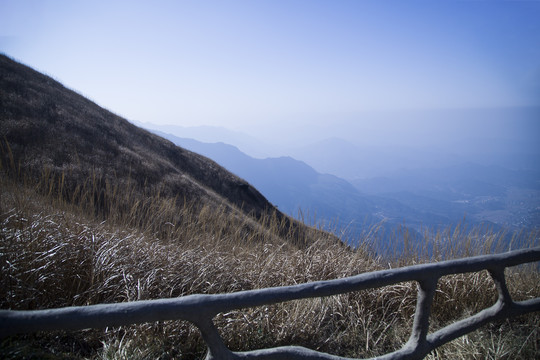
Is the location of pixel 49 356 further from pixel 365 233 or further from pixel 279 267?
pixel 365 233

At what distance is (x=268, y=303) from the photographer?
57.1 inches

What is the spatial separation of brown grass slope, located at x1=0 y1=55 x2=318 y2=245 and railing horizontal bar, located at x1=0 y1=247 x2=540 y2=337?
6065 mm

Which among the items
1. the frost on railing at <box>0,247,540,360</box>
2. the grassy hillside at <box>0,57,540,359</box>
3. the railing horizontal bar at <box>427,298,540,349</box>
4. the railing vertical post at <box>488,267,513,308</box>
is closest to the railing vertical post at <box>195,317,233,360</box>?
the frost on railing at <box>0,247,540,360</box>

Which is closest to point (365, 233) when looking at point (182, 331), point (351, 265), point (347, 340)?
point (351, 265)

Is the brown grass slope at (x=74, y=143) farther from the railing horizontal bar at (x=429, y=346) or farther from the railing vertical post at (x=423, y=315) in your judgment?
the railing vertical post at (x=423, y=315)

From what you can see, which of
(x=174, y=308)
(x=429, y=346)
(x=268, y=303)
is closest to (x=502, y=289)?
(x=429, y=346)

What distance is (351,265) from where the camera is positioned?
3617 mm

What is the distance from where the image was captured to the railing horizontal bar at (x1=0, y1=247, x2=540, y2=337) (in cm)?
109

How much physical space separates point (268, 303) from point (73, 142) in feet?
46.8

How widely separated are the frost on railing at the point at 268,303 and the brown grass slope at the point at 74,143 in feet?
19.2

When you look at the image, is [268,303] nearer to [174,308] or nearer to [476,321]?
[174,308]

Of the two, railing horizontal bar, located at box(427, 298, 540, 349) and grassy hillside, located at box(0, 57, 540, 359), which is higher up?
railing horizontal bar, located at box(427, 298, 540, 349)

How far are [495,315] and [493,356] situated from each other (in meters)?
0.48

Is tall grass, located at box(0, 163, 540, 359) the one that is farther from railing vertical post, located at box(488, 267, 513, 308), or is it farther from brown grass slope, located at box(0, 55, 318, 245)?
brown grass slope, located at box(0, 55, 318, 245)
